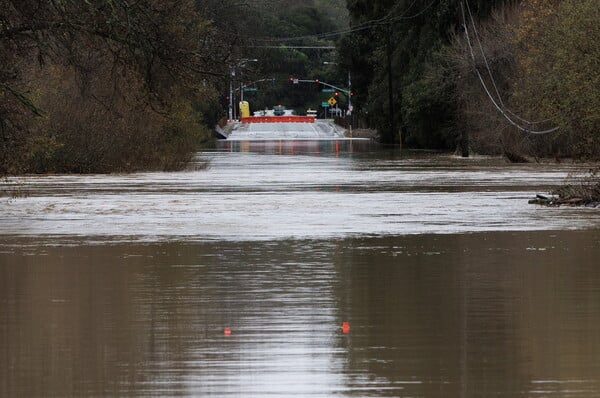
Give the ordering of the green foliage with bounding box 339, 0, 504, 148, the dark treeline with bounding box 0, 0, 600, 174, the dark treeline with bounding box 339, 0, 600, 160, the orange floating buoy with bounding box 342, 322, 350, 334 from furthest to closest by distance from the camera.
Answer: the green foliage with bounding box 339, 0, 504, 148, the dark treeline with bounding box 339, 0, 600, 160, the dark treeline with bounding box 0, 0, 600, 174, the orange floating buoy with bounding box 342, 322, 350, 334

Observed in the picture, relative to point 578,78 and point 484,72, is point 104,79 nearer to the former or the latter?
point 484,72

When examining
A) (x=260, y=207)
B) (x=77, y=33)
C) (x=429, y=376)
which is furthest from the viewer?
(x=260, y=207)

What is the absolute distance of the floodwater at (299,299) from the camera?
35.0 feet

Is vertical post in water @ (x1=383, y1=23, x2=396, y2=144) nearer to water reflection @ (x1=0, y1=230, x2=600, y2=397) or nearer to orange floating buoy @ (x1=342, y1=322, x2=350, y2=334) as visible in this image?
water reflection @ (x1=0, y1=230, x2=600, y2=397)

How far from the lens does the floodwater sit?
10656 millimetres

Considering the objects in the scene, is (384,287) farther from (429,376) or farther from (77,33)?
(77,33)

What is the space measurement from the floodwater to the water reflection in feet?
0.09

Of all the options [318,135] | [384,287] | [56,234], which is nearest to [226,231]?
[56,234]

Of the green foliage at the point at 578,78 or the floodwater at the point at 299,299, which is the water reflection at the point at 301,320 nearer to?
the floodwater at the point at 299,299

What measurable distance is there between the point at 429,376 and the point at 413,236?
488 inches

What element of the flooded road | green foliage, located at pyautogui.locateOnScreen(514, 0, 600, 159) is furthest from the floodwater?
green foliage, located at pyautogui.locateOnScreen(514, 0, 600, 159)

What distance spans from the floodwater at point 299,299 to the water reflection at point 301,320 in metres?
0.03

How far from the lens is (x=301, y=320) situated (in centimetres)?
1352

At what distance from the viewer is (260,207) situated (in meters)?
30.6
